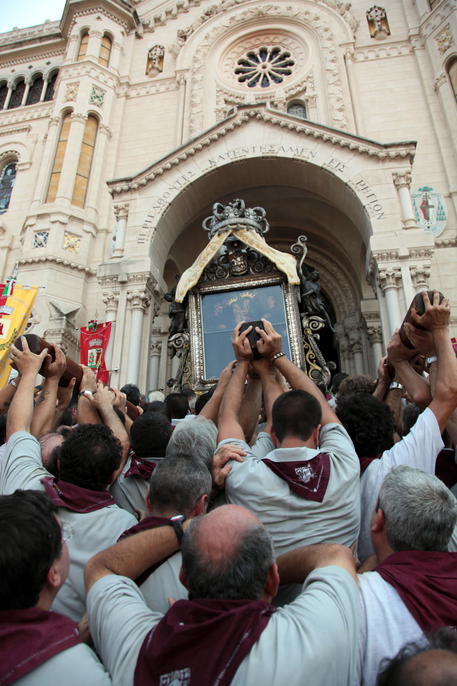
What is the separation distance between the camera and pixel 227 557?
4.27 ft

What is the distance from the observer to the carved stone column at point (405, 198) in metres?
9.71

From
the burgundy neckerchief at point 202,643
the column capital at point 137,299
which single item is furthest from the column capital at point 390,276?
the burgundy neckerchief at point 202,643

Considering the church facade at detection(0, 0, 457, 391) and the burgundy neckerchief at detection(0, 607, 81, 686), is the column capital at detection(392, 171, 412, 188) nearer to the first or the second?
the church facade at detection(0, 0, 457, 391)

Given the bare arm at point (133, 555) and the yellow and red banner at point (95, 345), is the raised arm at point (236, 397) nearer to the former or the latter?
the bare arm at point (133, 555)

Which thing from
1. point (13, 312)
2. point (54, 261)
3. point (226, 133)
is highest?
point (226, 133)

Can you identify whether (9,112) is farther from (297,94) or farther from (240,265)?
(240,265)

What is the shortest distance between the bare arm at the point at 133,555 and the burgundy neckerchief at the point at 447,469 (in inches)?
79.8

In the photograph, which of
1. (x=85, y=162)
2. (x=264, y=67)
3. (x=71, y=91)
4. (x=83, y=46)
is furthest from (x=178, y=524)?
(x=83, y=46)

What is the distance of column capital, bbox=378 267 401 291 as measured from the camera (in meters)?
9.46

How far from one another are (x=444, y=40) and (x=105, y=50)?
13145 mm

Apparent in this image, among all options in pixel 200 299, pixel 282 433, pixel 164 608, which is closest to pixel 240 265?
pixel 200 299

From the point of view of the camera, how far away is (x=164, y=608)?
168 cm

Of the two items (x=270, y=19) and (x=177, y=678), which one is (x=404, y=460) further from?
(x=270, y=19)

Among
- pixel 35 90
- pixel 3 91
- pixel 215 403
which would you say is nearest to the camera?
pixel 215 403
